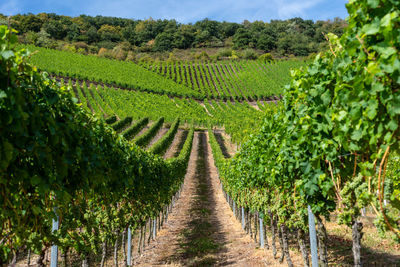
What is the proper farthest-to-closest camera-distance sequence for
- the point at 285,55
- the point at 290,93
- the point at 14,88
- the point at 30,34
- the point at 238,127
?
the point at 285,55 < the point at 30,34 < the point at 238,127 < the point at 290,93 < the point at 14,88

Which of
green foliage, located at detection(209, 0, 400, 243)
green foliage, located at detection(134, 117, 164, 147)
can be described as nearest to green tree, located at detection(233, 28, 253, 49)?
green foliage, located at detection(134, 117, 164, 147)

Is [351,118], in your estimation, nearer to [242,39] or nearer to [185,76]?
[185,76]

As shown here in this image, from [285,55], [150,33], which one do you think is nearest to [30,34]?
[150,33]

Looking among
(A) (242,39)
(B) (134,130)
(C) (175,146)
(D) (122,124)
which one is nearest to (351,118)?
(B) (134,130)

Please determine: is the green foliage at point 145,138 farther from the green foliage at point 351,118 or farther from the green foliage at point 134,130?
the green foliage at point 351,118

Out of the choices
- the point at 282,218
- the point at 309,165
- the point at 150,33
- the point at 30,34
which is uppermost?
the point at 150,33

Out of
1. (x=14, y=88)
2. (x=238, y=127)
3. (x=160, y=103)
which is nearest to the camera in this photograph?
(x=14, y=88)

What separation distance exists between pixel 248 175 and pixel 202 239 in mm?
3517

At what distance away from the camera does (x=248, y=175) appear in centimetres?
977

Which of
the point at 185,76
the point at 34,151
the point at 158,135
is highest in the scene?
the point at 185,76

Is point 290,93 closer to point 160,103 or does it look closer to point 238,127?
point 238,127

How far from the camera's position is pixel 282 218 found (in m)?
6.36

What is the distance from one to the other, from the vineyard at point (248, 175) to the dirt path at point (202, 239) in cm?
8

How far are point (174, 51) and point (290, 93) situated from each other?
121 metres
